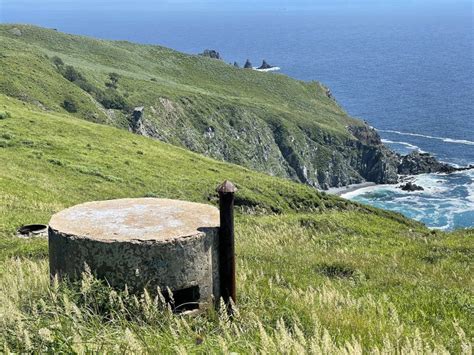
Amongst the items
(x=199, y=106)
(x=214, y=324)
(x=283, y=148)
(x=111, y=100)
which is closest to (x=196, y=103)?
(x=199, y=106)

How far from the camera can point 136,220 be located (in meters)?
9.99

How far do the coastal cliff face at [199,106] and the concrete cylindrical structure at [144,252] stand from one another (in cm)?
6779

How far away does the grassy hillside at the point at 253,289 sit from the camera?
638cm

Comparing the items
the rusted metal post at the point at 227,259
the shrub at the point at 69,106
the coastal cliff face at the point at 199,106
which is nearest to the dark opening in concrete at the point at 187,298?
the rusted metal post at the point at 227,259

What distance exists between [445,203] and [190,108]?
55585 millimetres

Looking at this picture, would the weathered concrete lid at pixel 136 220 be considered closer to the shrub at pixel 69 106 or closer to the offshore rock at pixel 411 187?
the shrub at pixel 69 106

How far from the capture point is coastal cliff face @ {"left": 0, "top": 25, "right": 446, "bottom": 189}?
88062 millimetres

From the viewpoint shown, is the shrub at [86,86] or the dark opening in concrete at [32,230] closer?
the dark opening in concrete at [32,230]

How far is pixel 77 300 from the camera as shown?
26.5ft

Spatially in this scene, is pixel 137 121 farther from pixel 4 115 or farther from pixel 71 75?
pixel 4 115

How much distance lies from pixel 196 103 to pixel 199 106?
113 centimetres

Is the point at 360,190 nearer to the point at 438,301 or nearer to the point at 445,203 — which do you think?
the point at 445,203

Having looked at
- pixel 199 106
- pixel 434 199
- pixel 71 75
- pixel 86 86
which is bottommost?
pixel 434 199

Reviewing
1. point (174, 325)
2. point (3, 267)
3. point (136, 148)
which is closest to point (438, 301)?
point (174, 325)
